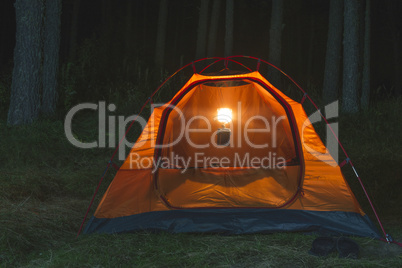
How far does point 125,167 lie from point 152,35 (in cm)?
2021

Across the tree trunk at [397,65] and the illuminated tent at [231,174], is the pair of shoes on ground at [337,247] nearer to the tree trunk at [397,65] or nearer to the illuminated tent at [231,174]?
the illuminated tent at [231,174]

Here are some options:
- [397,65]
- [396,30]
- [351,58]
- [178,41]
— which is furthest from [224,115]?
[178,41]

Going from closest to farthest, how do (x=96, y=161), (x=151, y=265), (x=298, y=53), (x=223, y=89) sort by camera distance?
1. (x=151, y=265)
2. (x=223, y=89)
3. (x=96, y=161)
4. (x=298, y=53)

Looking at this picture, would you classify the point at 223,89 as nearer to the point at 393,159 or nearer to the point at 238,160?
the point at 238,160

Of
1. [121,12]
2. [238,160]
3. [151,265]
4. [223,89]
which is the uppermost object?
[121,12]

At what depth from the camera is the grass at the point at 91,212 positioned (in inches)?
123

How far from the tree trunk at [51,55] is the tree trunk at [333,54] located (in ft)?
17.0

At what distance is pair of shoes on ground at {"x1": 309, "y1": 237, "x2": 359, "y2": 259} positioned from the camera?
314cm

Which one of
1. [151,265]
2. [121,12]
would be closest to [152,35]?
[121,12]

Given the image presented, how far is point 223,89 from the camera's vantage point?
5.64 m

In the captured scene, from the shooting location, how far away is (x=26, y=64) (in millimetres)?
7102

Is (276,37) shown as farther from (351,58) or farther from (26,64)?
(26,64)

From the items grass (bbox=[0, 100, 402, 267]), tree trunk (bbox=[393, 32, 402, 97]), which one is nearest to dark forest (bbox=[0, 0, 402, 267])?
grass (bbox=[0, 100, 402, 267])

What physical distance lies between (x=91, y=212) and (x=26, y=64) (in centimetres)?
366
